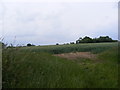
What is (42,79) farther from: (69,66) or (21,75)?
(69,66)

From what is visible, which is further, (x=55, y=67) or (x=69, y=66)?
(x=69, y=66)

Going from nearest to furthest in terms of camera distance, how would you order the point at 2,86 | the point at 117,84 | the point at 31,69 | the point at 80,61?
1. the point at 2,86
2. the point at 31,69
3. the point at 117,84
4. the point at 80,61

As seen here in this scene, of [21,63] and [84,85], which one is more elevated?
[21,63]

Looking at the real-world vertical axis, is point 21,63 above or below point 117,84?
above

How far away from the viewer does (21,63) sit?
748cm

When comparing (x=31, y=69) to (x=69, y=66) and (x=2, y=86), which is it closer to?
(x=2, y=86)

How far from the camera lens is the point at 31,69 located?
7668 mm

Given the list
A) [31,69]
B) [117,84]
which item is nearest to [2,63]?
[31,69]

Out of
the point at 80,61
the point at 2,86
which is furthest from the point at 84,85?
the point at 80,61

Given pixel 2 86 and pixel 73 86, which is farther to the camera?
pixel 73 86

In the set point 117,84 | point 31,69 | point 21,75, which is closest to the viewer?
point 21,75

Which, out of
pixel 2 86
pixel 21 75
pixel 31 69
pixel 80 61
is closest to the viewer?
pixel 2 86

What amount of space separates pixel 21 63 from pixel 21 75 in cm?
47

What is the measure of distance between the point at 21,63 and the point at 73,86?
5.52 feet
